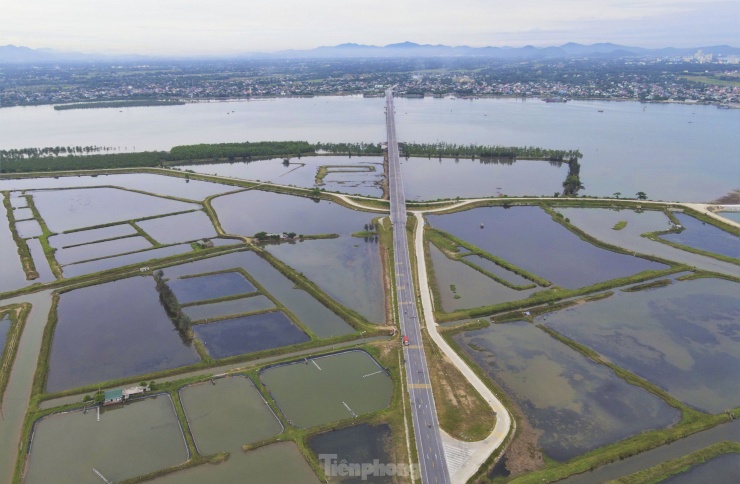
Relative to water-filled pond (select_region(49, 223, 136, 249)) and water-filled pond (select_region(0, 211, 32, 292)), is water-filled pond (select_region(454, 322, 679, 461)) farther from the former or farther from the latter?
water-filled pond (select_region(49, 223, 136, 249))

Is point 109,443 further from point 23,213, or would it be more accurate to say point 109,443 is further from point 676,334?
point 23,213

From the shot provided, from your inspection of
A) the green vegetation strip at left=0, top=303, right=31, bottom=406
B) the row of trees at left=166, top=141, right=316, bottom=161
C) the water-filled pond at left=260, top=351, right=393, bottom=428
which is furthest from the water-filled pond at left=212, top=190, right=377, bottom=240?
the water-filled pond at left=260, top=351, right=393, bottom=428

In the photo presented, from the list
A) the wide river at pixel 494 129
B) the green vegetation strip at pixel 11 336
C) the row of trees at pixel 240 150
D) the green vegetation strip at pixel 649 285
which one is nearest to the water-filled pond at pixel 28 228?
the green vegetation strip at pixel 11 336

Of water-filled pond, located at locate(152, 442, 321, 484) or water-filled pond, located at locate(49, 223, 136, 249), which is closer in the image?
water-filled pond, located at locate(152, 442, 321, 484)

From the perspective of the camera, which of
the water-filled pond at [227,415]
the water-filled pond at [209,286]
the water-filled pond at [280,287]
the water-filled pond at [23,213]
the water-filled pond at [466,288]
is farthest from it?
the water-filled pond at [23,213]

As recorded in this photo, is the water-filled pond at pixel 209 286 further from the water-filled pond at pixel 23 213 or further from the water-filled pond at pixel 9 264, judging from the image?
the water-filled pond at pixel 23 213

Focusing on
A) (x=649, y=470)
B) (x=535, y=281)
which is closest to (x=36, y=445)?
(x=649, y=470)
